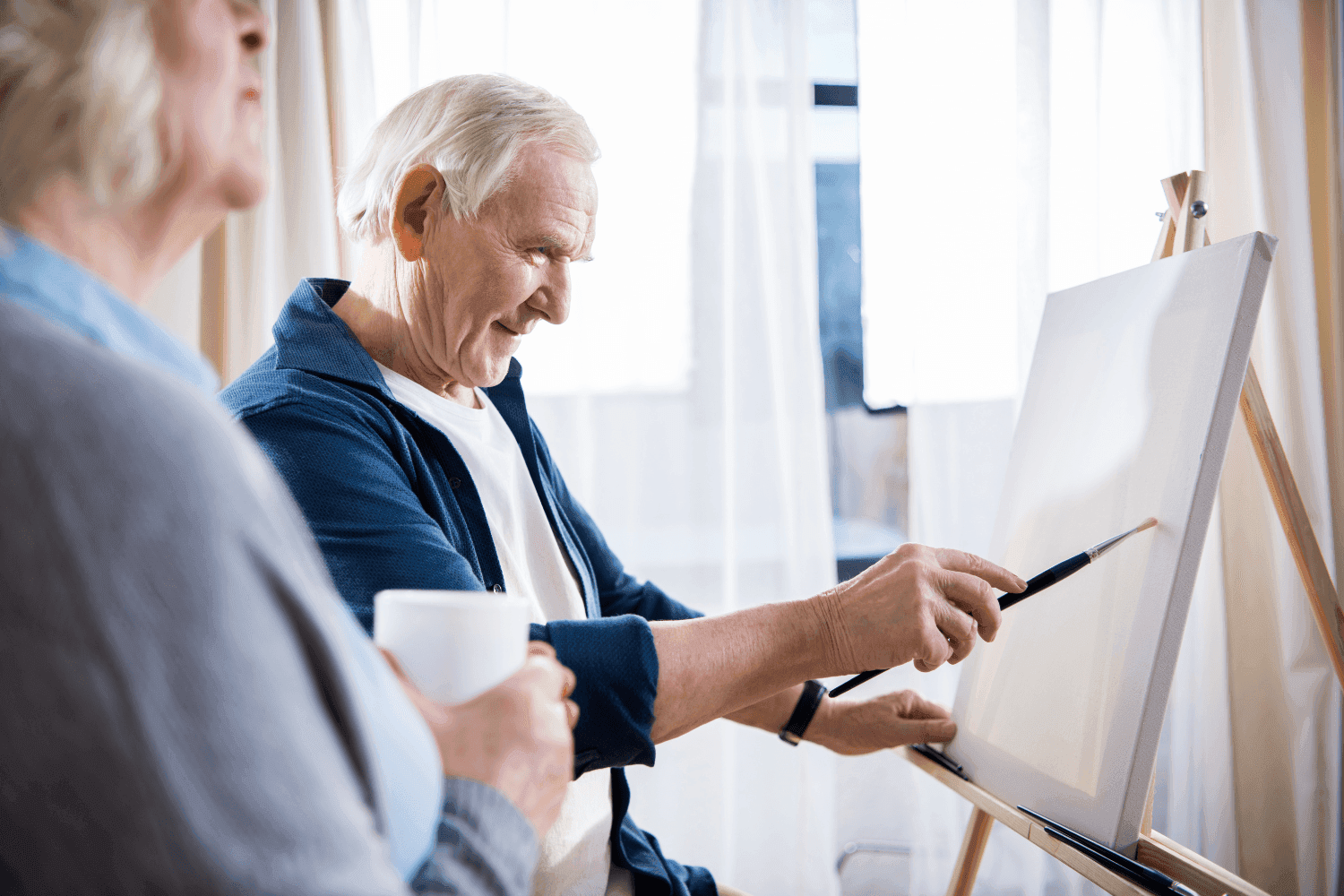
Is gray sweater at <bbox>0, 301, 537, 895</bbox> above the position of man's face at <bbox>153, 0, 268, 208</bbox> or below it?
below

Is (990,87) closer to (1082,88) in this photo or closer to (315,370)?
(1082,88)

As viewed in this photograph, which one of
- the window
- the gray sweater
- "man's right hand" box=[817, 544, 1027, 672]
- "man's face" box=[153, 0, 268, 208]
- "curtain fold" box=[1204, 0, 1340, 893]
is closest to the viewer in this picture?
the gray sweater

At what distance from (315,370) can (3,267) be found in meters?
0.53

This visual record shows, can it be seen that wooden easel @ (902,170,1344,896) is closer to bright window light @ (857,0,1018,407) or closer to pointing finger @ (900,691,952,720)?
pointing finger @ (900,691,952,720)

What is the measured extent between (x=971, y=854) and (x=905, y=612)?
0.54m

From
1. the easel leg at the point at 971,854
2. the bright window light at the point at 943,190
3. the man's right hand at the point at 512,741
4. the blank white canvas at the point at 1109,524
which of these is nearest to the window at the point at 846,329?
the bright window light at the point at 943,190

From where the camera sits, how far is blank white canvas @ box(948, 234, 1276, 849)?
88cm

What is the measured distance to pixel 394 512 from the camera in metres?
0.76

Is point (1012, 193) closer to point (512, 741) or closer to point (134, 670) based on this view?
point (512, 741)

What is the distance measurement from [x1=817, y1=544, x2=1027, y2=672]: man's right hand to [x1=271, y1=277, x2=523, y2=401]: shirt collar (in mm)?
547

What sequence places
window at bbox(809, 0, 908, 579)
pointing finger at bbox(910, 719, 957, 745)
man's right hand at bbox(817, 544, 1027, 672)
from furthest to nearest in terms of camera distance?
1. window at bbox(809, 0, 908, 579)
2. pointing finger at bbox(910, 719, 957, 745)
3. man's right hand at bbox(817, 544, 1027, 672)

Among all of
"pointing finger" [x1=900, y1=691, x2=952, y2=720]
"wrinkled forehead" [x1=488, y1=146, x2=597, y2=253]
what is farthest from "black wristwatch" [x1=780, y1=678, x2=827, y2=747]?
"wrinkled forehead" [x1=488, y1=146, x2=597, y2=253]

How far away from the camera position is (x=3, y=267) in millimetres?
346

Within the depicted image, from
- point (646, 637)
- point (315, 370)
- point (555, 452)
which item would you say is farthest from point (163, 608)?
point (555, 452)
